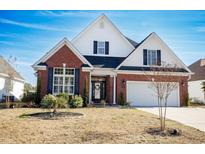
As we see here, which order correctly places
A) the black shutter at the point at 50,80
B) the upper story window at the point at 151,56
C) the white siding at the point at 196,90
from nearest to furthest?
1. the black shutter at the point at 50,80
2. the upper story window at the point at 151,56
3. the white siding at the point at 196,90

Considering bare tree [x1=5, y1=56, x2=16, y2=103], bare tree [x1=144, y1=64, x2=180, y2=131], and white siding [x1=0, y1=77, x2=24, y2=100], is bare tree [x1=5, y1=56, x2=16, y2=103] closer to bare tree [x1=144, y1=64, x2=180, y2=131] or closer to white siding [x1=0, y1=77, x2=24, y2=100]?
white siding [x1=0, y1=77, x2=24, y2=100]

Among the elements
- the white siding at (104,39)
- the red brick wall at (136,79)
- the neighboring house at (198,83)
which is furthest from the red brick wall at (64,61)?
the neighboring house at (198,83)

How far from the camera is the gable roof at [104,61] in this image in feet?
62.4

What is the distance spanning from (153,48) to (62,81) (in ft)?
26.8

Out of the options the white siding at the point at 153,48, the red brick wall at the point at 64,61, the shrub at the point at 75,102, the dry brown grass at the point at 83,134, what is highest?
the white siding at the point at 153,48

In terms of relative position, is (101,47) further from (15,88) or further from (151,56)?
(15,88)

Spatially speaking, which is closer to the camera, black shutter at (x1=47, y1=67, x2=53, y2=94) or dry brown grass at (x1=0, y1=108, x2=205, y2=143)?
dry brown grass at (x1=0, y1=108, x2=205, y2=143)

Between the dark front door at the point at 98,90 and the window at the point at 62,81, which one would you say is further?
the dark front door at the point at 98,90

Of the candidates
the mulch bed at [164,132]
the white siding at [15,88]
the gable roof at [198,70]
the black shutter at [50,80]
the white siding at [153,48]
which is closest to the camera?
the mulch bed at [164,132]

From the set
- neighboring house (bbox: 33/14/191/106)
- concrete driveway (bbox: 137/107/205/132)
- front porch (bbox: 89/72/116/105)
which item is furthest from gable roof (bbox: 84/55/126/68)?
concrete driveway (bbox: 137/107/205/132)

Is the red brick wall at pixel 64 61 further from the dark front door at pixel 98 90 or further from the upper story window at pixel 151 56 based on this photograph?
the upper story window at pixel 151 56

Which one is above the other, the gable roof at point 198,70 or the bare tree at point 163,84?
the gable roof at point 198,70

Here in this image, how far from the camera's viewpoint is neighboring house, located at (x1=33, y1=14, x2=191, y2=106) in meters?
17.3

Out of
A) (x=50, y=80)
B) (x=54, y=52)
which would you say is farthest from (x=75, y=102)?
(x=54, y=52)
